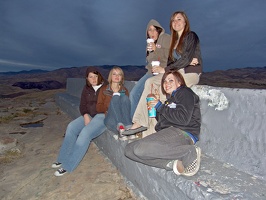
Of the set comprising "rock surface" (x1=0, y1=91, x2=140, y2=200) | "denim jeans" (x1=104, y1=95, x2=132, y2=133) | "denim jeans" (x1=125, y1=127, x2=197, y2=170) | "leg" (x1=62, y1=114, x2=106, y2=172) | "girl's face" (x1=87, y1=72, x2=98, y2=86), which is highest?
"girl's face" (x1=87, y1=72, x2=98, y2=86)

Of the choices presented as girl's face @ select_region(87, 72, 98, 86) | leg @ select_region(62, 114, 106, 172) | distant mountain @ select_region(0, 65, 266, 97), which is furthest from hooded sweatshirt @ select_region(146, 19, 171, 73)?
distant mountain @ select_region(0, 65, 266, 97)

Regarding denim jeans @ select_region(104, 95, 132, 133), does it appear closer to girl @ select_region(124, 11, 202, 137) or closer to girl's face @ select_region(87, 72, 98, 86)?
girl @ select_region(124, 11, 202, 137)

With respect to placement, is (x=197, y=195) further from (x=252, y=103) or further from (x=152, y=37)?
(x=152, y=37)

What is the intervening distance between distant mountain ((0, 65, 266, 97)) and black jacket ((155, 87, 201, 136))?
2871 cm

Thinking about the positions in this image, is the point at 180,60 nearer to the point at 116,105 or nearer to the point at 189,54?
the point at 189,54

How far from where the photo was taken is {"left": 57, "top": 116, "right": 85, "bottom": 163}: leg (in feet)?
12.8

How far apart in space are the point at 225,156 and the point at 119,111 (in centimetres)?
184

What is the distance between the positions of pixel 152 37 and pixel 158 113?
1.82 m

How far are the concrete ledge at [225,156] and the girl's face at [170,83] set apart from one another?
0.99 feet

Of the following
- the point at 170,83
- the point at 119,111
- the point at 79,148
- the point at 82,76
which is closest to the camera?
the point at 170,83

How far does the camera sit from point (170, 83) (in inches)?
104

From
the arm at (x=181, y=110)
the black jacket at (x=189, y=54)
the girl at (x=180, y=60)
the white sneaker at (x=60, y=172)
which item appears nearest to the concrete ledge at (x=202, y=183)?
the arm at (x=181, y=110)

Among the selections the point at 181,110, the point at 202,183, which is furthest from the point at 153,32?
the point at 202,183

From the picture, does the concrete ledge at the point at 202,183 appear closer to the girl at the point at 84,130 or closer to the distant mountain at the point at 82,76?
the girl at the point at 84,130
